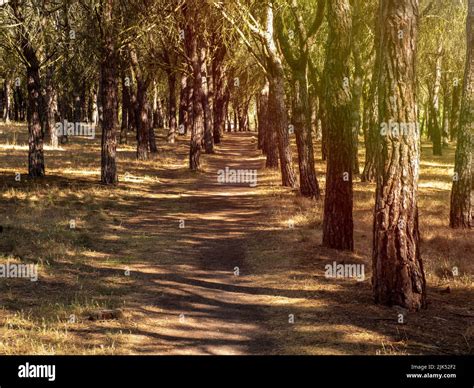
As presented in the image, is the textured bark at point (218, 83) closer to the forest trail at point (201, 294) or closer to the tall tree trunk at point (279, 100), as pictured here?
the tall tree trunk at point (279, 100)

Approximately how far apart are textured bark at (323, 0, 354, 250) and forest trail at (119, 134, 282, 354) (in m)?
2.14

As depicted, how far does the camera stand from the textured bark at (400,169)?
→ 8836mm

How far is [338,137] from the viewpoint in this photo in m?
12.6

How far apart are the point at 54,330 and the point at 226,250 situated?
581cm

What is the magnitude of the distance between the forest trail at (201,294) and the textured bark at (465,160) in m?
5.31

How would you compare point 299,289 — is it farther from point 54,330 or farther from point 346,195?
point 54,330

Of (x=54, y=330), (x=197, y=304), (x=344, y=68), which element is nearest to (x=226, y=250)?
(x=197, y=304)

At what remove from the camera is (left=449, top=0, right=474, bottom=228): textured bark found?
15.1 m

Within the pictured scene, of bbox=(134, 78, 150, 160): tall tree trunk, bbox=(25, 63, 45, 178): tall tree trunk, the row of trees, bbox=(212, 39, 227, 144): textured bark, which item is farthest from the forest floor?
bbox=(212, 39, 227, 144): textured bark

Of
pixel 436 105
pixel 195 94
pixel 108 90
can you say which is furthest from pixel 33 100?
pixel 436 105

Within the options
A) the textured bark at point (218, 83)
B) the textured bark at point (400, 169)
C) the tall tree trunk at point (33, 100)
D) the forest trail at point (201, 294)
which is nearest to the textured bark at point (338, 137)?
the forest trail at point (201, 294)

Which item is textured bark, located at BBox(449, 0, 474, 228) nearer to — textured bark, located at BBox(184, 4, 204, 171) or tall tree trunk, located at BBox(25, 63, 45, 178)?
textured bark, located at BBox(184, 4, 204, 171)

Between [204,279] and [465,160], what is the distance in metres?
8.22
